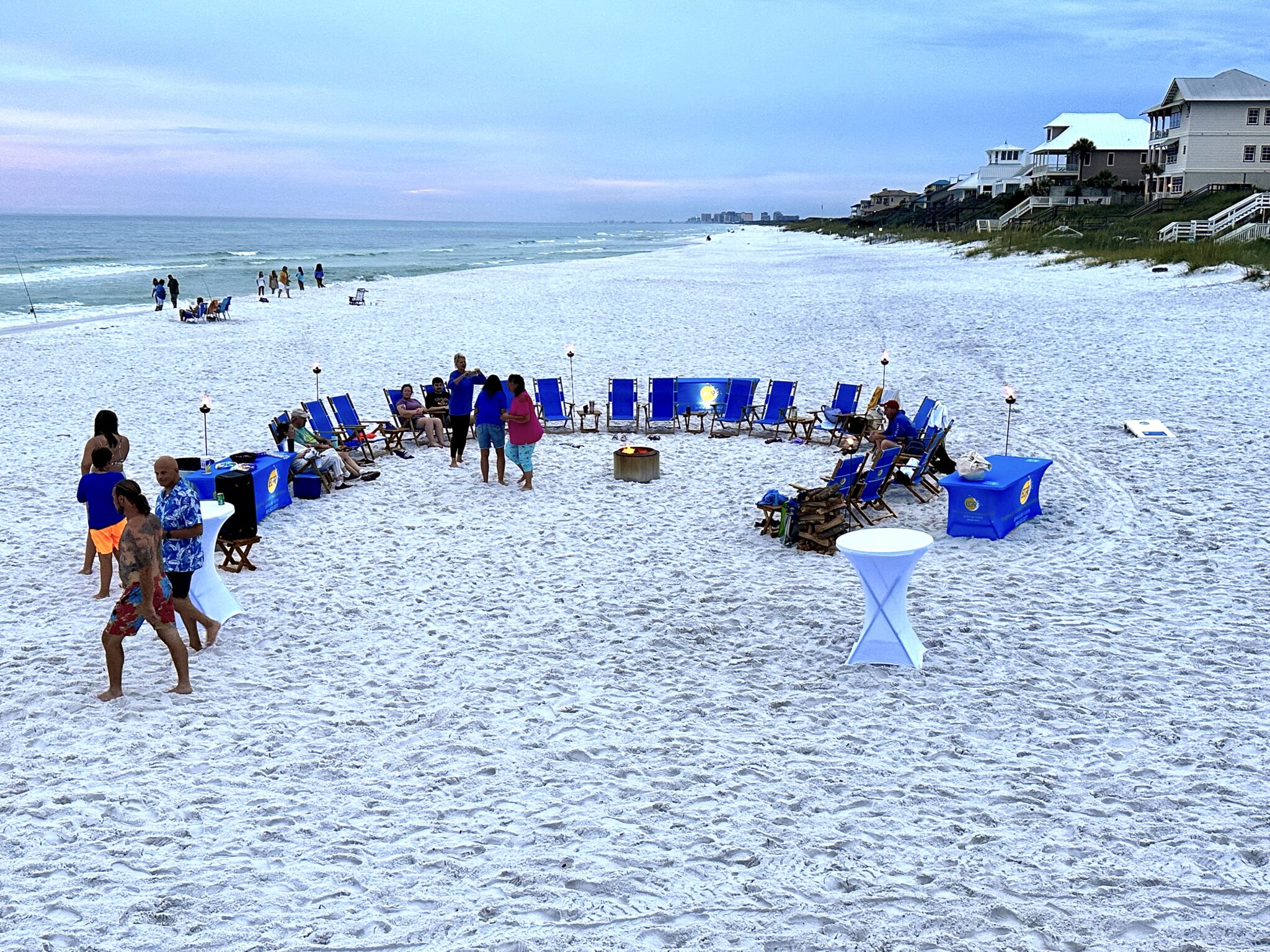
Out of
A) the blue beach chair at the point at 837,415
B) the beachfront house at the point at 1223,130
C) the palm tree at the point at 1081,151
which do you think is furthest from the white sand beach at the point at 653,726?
the palm tree at the point at 1081,151

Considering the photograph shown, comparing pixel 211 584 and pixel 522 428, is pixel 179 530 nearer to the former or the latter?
pixel 211 584

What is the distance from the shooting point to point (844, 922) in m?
4.51

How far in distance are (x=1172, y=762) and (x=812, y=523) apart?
4306 millimetres

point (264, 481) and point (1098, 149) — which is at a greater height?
point (1098, 149)

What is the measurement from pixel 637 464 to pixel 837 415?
11.4 ft

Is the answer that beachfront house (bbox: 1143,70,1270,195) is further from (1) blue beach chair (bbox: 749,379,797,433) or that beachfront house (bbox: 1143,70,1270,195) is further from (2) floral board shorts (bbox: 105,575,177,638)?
(2) floral board shorts (bbox: 105,575,177,638)

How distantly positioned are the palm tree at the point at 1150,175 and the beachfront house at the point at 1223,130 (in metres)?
3.57

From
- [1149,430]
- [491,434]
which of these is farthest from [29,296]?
[1149,430]

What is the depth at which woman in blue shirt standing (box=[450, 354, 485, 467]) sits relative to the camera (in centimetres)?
1263

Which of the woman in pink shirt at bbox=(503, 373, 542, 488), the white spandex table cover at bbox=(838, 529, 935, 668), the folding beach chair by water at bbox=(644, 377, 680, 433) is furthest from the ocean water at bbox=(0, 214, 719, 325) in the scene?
the white spandex table cover at bbox=(838, 529, 935, 668)

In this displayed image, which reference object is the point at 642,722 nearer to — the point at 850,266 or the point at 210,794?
the point at 210,794

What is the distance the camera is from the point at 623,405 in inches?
585

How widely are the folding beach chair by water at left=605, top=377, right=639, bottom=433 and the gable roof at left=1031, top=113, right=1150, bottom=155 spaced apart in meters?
75.3

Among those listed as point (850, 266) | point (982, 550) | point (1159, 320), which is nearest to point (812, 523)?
point (982, 550)
